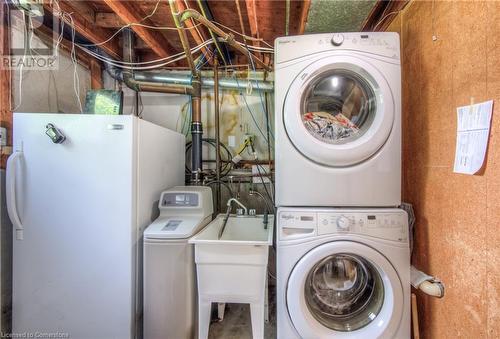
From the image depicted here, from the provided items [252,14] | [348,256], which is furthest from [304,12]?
[348,256]

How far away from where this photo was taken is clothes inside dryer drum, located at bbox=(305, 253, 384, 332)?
127 centimetres

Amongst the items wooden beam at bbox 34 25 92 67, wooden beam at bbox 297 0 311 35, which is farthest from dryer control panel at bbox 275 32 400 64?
wooden beam at bbox 34 25 92 67

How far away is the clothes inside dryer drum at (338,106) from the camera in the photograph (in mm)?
1313

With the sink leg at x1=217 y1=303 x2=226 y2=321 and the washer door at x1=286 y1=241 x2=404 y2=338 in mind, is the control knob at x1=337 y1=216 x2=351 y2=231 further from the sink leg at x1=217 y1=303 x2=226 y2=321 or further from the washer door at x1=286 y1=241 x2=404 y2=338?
the sink leg at x1=217 y1=303 x2=226 y2=321

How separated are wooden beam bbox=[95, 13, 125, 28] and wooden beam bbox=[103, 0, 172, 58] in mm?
224

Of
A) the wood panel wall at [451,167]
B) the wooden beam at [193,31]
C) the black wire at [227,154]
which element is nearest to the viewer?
the wood panel wall at [451,167]

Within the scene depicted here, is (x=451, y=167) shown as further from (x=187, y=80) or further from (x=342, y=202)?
(x=187, y=80)

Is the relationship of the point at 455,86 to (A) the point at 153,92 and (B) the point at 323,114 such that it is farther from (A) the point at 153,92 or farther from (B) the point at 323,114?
(A) the point at 153,92

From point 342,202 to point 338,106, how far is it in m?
0.70

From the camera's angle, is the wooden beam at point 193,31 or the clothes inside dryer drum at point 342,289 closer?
the clothes inside dryer drum at point 342,289

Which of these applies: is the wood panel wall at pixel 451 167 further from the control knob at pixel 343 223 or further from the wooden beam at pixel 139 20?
the wooden beam at pixel 139 20

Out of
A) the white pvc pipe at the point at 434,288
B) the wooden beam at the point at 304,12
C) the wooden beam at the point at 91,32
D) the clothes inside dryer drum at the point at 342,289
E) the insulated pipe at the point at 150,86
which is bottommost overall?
the clothes inside dryer drum at the point at 342,289

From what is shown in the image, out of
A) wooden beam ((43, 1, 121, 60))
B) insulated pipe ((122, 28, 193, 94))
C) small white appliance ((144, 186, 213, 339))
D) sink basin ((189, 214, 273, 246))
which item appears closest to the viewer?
small white appliance ((144, 186, 213, 339))

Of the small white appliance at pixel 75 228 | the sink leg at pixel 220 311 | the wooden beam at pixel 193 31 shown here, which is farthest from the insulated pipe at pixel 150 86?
the sink leg at pixel 220 311
